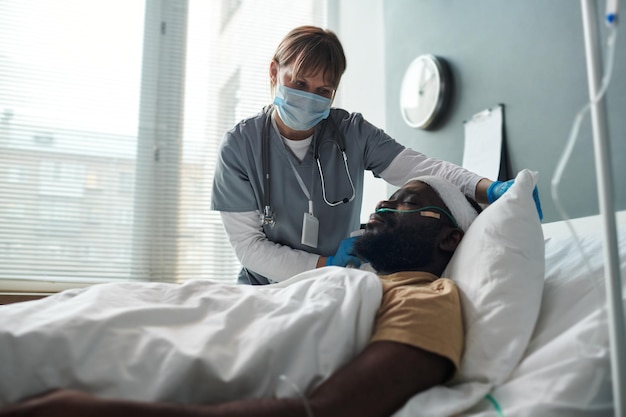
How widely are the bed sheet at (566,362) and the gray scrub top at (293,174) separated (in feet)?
2.48

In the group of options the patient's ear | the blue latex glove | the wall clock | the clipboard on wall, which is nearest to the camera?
the patient's ear

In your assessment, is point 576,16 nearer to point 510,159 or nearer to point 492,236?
point 510,159

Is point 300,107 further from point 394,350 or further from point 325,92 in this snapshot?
point 394,350

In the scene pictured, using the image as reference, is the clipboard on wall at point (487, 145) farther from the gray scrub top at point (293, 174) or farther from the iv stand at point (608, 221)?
the iv stand at point (608, 221)

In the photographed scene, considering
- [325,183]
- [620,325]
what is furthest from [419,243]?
[620,325]

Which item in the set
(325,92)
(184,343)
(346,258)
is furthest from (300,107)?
(184,343)

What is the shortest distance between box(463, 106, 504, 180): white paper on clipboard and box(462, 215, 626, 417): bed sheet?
89cm

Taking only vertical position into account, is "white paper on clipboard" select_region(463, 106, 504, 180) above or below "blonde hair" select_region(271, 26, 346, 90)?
below

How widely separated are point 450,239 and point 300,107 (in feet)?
2.08

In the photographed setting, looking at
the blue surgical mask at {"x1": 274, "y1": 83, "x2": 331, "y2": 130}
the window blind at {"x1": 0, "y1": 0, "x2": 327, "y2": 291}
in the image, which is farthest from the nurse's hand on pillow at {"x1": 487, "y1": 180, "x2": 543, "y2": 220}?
the window blind at {"x1": 0, "y1": 0, "x2": 327, "y2": 291}

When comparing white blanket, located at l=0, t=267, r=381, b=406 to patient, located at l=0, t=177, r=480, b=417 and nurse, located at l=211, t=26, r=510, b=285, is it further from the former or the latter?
nurse, located at l=211, t=26, r=510, b=285

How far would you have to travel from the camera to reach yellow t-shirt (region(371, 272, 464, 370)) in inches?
35.4

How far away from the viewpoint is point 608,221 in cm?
72

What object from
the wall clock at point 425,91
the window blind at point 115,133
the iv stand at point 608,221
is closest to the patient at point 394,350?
the iv stand at point 608,221
